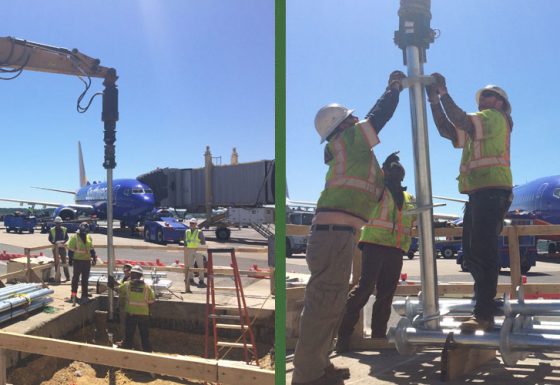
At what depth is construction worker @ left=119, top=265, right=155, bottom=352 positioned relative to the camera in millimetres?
7484

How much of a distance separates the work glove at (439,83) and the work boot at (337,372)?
100cm

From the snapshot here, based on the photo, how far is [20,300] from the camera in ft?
23.7

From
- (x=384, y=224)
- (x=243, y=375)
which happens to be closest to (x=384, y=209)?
(x=384, y=224)

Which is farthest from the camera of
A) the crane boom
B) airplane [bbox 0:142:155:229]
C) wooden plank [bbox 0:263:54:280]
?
airplane [bbox 0:142:155:229]

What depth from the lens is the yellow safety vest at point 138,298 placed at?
748 cm

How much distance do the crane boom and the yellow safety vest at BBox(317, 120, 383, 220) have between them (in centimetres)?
619

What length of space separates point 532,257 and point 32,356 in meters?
6.19

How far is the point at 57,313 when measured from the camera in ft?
25.1

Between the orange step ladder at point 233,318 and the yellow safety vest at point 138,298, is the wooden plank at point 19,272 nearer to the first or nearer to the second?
the yellow safety vest at point 138,298

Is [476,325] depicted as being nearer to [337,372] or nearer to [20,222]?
[337,372]

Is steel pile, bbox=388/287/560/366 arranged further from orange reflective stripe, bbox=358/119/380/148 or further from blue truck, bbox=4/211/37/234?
blue truck, bbox=4/211/37/234

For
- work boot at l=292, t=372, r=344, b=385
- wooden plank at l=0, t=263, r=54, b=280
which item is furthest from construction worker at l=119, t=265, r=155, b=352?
work boot at l=292, t=372, r=344, b=385

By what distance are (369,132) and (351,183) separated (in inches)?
6.8

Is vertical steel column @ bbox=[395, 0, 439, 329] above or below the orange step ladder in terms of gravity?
above
